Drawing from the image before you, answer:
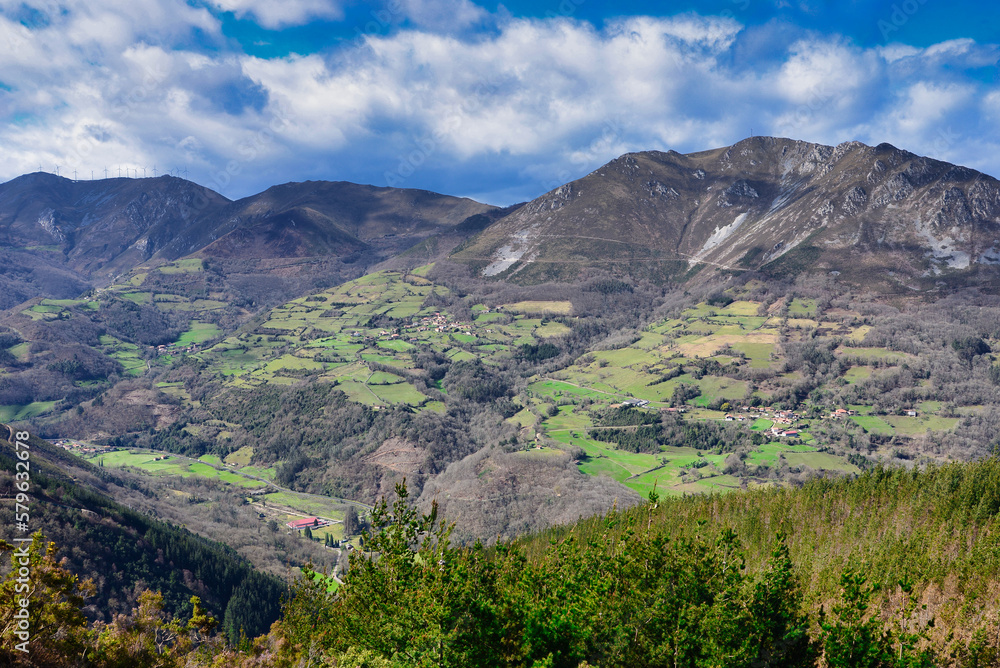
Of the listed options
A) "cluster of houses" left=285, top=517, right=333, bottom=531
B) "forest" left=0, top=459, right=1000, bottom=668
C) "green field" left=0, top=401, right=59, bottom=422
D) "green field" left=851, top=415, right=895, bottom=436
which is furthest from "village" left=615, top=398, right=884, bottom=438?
"green field" left=0, top=401, right=59, bottom=422

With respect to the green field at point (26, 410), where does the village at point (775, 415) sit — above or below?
above

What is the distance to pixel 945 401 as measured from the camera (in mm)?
134000

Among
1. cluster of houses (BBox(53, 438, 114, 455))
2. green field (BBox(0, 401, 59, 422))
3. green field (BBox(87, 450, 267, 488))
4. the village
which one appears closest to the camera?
the village

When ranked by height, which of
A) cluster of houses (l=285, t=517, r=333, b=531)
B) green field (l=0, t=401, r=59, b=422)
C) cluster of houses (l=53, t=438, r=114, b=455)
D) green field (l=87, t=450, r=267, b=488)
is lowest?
A: cluster of houses (l=53, t=438, r=114, b=455)

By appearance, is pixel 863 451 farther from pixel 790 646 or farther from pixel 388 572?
pixel 388 572


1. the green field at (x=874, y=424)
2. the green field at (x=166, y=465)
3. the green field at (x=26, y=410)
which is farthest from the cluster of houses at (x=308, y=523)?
the green field at (x=26, y=410)

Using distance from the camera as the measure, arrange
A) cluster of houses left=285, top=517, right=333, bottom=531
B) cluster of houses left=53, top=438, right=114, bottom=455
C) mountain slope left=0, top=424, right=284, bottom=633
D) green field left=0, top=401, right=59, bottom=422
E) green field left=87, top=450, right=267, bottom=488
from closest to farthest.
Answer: mountain slope left=0, top=424, right=284, bottom=633 < cluster of houses left=285, top=517, right=333, bottom=531 < green field left=87, top=450, right=267, bottom=488 < cluster of houses left=53, top=438, right=114, bottom=455 < green field left=0, top=401, right=59, bottom=422

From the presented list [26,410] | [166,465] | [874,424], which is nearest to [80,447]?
[166,465]

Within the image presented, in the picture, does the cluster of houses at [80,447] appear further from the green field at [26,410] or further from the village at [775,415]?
the village at [775,415]

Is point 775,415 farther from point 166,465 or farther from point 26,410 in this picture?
point 26,410

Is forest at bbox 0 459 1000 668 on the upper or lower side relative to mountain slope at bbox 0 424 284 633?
upper

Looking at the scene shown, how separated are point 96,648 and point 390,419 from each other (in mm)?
121909

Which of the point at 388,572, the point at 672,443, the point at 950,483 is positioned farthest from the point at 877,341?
the point at 388,572

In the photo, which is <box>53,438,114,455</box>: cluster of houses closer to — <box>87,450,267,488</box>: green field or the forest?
<box>87,450,267,488</box>: green field
